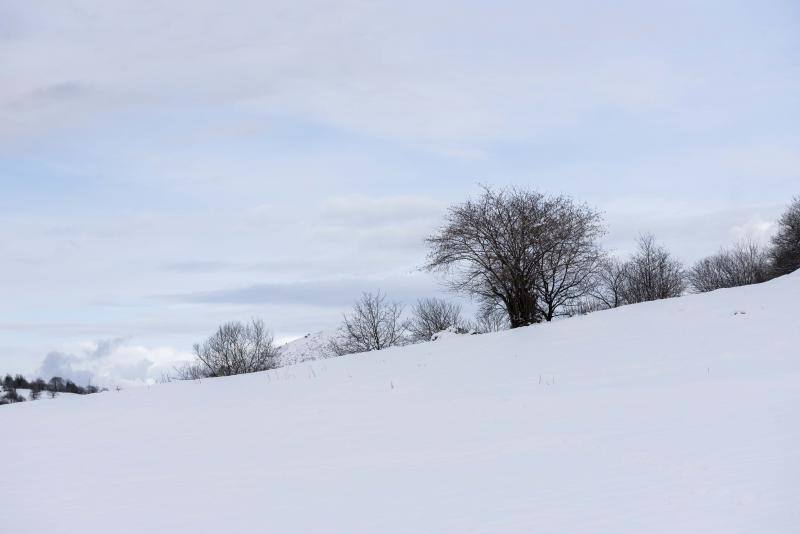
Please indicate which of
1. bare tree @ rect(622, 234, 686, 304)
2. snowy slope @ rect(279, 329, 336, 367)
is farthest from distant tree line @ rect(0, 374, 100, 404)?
bare tree @ rect(622, 234, 686, 304)

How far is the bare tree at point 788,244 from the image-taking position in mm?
56562

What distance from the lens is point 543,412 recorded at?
12727 mm

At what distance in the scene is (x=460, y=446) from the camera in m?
10.9

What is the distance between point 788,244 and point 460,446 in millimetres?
58570

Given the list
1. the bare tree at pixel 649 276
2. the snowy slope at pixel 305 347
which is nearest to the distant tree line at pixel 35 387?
the snowy slope at pixel 305 347

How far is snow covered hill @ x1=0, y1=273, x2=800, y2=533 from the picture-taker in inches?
302

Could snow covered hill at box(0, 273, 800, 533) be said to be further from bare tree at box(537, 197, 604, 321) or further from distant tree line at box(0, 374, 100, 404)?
distant tree line at box(0, 374, 100, 404)

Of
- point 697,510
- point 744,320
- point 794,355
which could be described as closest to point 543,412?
point 697,510

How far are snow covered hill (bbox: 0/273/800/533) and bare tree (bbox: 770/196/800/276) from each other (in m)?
41.6

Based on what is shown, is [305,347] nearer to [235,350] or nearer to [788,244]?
[235,350]

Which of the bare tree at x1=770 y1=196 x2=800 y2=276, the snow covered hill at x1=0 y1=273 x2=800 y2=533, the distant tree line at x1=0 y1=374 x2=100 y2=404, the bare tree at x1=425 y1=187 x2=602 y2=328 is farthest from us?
the distant tree line at x1=0 y1=374 x2=100 y2=404

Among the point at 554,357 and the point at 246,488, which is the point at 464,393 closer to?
the point at 554,357

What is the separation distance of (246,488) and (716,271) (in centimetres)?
8466

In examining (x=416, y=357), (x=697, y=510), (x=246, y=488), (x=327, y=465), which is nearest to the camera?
(x=697, y=510)
